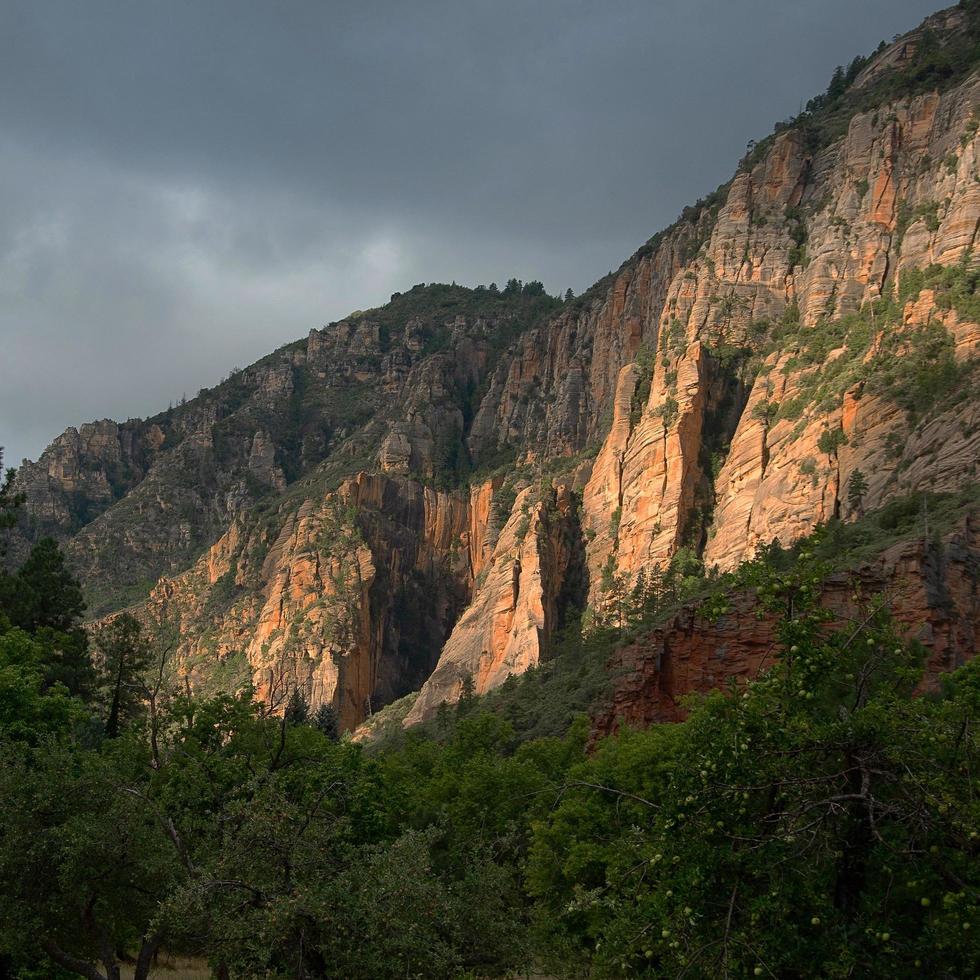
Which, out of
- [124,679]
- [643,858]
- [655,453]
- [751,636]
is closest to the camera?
[643,858]

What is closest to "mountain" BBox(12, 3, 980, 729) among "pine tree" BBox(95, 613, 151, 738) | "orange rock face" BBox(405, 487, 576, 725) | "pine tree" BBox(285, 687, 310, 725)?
"orange rock face" BBox(405, 487, 576, 725)

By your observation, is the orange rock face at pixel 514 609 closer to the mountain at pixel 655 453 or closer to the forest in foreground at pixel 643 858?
the mountain at pixel 655 453

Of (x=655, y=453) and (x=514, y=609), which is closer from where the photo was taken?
(x=655, y=453)

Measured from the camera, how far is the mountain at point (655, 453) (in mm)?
81312

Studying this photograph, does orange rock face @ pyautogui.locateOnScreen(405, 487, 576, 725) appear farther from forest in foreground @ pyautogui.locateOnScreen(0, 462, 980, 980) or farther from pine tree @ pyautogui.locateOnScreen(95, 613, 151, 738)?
forest in foreground @ pyautogui.locateOnScreen(0, 462, 980, 980)

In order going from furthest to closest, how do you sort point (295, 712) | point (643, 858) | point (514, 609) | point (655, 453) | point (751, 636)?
1. point (514, 609)
2. point (655, 453)
3. point (295, 712)
4. point (751, 636)
5. point (643, 858)

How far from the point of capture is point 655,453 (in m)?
106

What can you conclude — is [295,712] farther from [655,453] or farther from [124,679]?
[655,453]

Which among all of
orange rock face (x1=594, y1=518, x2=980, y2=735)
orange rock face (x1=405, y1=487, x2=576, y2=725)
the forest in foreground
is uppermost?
orange rock face (x1=405, y1=487, x2=576, y2=725)

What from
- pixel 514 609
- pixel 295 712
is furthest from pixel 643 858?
pixel 514 609

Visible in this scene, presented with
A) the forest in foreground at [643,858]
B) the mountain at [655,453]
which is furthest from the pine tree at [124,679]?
the mountain at [655,453]

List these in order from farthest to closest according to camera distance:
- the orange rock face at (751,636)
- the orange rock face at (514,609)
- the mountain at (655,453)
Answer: the orange rock face at (514,609) → the mountain at (655,453) → the orange rock face at (751,636)

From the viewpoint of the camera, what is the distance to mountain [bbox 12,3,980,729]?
81.3 metres

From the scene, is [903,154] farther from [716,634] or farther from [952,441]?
[716,634]
